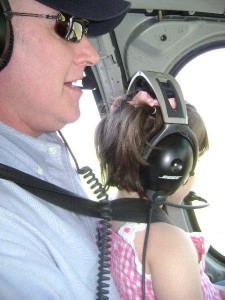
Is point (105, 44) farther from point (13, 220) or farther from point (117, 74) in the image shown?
point (13, 220)

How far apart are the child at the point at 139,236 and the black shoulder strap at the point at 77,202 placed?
0.05 metres

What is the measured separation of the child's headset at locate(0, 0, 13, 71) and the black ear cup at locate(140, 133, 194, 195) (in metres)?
0.52

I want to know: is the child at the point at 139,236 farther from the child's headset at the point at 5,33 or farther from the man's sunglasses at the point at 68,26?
the child's headset at the point at 5,33

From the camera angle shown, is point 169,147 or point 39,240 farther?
point 169,147

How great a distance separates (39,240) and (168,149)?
48cm

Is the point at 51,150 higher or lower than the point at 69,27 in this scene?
lower

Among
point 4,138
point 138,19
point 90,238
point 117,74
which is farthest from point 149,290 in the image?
point 138,19

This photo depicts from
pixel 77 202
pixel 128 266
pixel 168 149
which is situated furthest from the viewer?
pixel 128 266

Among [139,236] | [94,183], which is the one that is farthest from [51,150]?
[139,236]

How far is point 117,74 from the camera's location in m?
1.94

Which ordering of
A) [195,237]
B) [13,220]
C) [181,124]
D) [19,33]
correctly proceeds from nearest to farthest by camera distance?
1. [13,220]
2. [19,33]
3. [181,124]
4. [195,237]

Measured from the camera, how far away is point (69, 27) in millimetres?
958

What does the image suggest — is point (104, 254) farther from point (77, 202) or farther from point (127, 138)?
point (127, 138)

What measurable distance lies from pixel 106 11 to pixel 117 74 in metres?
0.99
